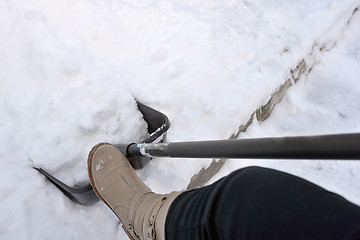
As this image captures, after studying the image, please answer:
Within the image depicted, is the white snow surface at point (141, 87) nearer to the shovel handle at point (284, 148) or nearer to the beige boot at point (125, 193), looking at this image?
the beige boot at point (125, 193)

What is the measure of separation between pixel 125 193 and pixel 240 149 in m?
0.52

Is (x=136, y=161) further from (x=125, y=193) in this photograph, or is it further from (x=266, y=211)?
(x=266, y=211)

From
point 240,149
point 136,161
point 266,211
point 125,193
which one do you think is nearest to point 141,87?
point 136,161

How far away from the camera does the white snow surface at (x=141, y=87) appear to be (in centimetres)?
91

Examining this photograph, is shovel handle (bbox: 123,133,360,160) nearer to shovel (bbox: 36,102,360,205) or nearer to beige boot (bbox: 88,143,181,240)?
shovel (bbox: 36,102,360,205)

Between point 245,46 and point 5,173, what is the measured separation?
4.34 feet

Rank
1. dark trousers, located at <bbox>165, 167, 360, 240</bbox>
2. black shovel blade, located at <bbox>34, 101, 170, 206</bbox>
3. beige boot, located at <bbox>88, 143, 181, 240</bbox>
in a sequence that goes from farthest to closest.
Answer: black shovel blade, located at <bbox>34, 101, 170, 206</bbox> < beige boot, located at <bbox>88, 143, 181, 240</bbox> < dark trousers, located at <bbox>165, 167, 360, 240</bbox>

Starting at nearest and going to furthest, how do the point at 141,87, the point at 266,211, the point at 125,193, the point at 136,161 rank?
1. the point at 266,211
2. the point at 125,193
3. the point at 136,161
4. the point at 141,87

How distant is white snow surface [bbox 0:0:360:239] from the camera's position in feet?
3.00

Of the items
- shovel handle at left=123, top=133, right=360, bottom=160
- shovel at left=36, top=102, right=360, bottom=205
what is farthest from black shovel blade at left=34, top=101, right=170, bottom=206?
shovel handle at left=123, top=133, right=360, bottom=160

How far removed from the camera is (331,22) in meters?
1.83

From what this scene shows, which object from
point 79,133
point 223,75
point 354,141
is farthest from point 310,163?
point 79,133

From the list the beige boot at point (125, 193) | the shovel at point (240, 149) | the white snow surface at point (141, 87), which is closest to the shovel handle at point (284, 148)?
the shovel at point (240, 149)

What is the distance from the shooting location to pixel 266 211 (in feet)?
1.59
